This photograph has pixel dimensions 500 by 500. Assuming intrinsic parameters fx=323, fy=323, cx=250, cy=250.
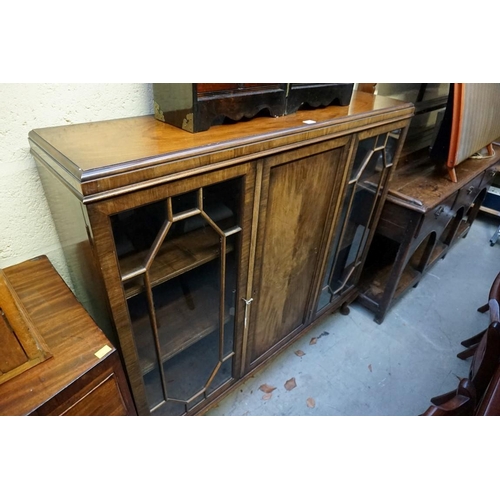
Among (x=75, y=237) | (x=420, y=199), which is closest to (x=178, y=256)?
(x=75, y=237)

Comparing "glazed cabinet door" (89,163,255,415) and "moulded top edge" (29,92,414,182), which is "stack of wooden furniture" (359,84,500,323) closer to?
"moulded top edge" (29,92,414,182)

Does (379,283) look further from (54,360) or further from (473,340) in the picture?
(54,360)

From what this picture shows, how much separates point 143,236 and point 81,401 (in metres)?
0.34

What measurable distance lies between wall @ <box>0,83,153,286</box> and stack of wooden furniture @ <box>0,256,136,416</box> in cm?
14

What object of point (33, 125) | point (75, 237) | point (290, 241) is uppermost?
point (33, 125)

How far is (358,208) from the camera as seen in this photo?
1275 millimetres

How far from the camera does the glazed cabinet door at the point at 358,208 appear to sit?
1.08 m

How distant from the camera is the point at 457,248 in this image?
2.41 metres

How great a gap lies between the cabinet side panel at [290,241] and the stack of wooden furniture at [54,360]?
49 cm

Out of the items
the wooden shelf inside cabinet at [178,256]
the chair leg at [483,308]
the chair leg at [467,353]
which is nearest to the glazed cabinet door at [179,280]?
the wooden shelf inside cabinet at [178,256]

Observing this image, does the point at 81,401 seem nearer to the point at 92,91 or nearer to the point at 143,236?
the point at 143,236

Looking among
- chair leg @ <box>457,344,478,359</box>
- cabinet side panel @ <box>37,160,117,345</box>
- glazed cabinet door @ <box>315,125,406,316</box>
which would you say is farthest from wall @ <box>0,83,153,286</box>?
chair leg @ <box>457,344,478,359</box>

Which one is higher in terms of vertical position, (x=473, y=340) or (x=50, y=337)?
(x=50, y=337)

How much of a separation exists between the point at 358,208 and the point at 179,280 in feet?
2.55
